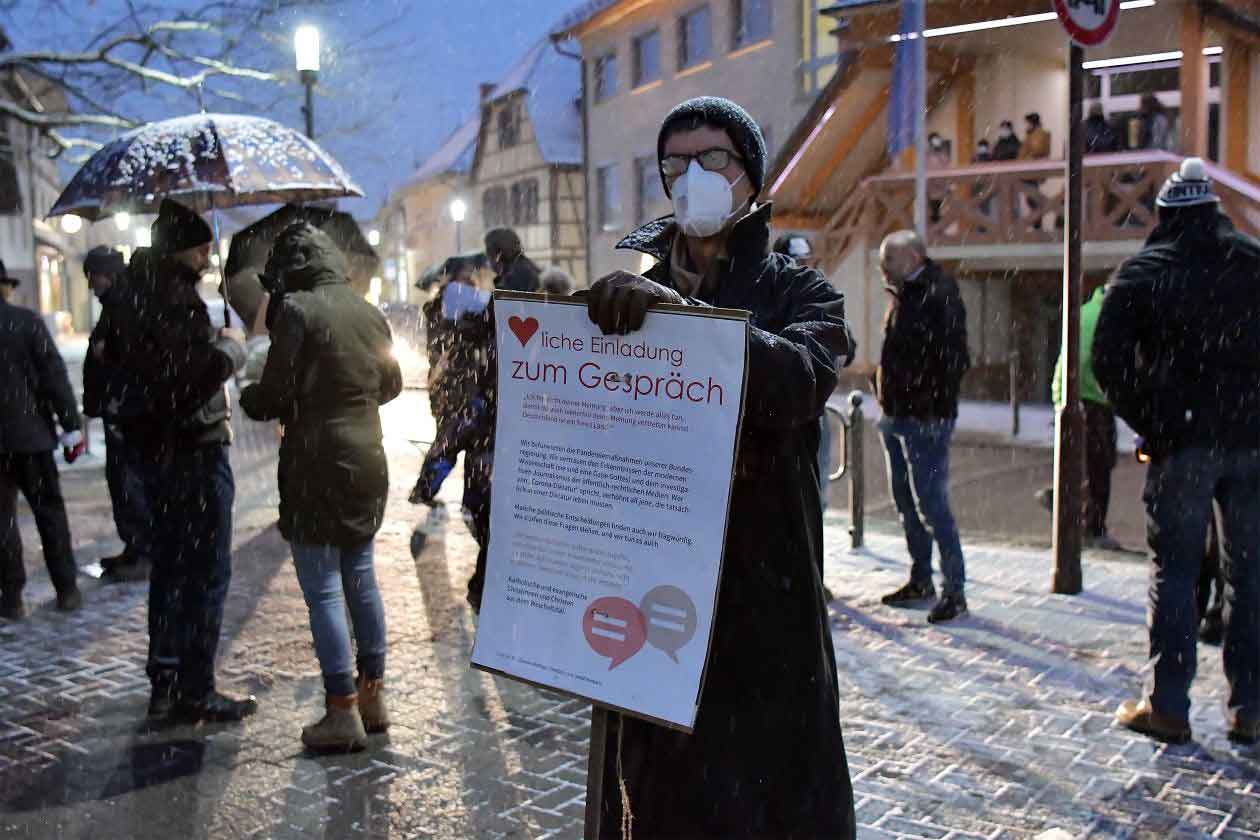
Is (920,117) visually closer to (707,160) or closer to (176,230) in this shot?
(176,230)

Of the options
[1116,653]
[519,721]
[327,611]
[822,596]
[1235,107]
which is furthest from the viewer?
[1235,107]

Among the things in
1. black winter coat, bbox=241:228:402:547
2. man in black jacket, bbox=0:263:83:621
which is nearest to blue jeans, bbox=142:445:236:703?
black winter coat, bbox=241:228:402:547

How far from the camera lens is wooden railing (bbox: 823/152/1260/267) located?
58.1 feet

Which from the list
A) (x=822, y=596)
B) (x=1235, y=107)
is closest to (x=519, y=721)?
(x=822, y=596)

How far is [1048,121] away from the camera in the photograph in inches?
853

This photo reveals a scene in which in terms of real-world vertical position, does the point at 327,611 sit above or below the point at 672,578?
below

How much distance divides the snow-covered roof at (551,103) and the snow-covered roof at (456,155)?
7235 mm

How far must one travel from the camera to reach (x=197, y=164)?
6691 millimetres

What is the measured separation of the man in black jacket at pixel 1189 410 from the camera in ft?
14.6

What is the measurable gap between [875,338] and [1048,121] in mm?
4741

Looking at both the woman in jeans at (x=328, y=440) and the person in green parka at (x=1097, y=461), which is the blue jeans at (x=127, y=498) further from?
the person in green parka at (x=1097, y=461)

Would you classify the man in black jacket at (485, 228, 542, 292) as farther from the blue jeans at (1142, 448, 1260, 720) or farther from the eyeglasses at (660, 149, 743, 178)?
the eyeglasses at (660, 149, 743, 178)

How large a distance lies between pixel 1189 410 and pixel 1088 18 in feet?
9.62

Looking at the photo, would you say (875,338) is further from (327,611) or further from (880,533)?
(327,611)
